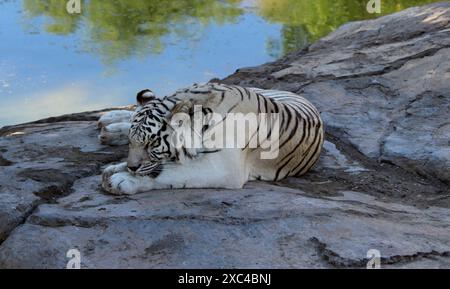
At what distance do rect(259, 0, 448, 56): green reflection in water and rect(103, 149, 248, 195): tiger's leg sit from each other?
5.13 metres

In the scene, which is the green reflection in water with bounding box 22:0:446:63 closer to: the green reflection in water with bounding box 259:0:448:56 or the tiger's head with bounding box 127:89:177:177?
the green reflection in water with bounding box 259:0:448:56

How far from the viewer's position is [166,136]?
287cm

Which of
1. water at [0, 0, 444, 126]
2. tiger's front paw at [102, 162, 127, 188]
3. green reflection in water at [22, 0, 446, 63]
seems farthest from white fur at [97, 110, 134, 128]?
green reflection in water at [22, 0, 446, 63]

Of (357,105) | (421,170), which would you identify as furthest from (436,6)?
(421,170)

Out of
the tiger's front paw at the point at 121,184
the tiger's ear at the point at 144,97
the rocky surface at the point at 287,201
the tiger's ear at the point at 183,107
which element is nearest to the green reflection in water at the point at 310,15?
the rocky surface at the point at 287,201

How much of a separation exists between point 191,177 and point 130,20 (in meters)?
6.13

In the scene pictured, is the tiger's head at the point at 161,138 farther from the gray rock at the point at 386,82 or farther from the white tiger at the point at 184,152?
the gray rock at the point at 386,82

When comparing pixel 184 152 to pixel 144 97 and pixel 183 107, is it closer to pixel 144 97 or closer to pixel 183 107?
pixel 183 107

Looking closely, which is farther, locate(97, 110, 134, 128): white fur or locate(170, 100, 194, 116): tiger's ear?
locate(97, 110, 134, 128): white fur

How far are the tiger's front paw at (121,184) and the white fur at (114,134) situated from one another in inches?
29.3

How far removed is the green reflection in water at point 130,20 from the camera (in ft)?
25.7

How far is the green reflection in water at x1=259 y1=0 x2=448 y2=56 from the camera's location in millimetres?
8430
